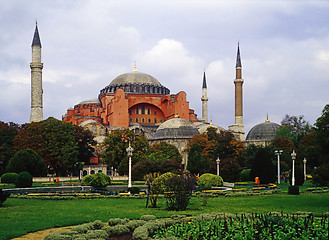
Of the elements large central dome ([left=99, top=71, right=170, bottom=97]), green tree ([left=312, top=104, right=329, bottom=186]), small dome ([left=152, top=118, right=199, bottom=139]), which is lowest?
green tree ([left=312, top=104, right=329, bottom=186])

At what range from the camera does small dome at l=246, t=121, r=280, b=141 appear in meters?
63.0

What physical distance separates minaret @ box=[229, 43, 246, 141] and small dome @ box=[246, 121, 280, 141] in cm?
156

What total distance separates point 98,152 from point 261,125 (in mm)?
24871

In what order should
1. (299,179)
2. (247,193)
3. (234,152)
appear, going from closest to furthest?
(247,193), (299,179), (234,152)

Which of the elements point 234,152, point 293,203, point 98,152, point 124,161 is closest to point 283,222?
point 293,203

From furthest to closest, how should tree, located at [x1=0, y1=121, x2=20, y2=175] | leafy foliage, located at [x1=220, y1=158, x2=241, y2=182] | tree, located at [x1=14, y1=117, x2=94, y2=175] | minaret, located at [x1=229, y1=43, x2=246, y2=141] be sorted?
1. minaret, located at [x1=229, y1=43, x2=246, y2=141]
2. tree, located at [x1=0, y1=121, x2=20, y2=175]
3. tree, located at [x1=14, y1=117, x2=94, y2=175]
4. leafy foliage, located at [x1=220, y1=158, x2=241, y2=182]

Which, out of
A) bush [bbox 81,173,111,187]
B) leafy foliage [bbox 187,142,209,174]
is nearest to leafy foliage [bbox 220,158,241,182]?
leafy foliage [bbox 187,142,209,174]

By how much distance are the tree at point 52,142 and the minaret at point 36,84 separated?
10.5 m

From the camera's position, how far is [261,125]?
2574 inches

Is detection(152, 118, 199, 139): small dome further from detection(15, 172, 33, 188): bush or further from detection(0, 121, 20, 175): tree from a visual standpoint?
detection(15, 172, 33, 188): bush

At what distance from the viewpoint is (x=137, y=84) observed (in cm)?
7044

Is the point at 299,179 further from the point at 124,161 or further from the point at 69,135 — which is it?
the point at 69,135

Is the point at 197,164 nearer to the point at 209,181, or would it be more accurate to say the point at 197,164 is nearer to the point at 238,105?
the point at 209,181

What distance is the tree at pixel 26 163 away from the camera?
31453mm
